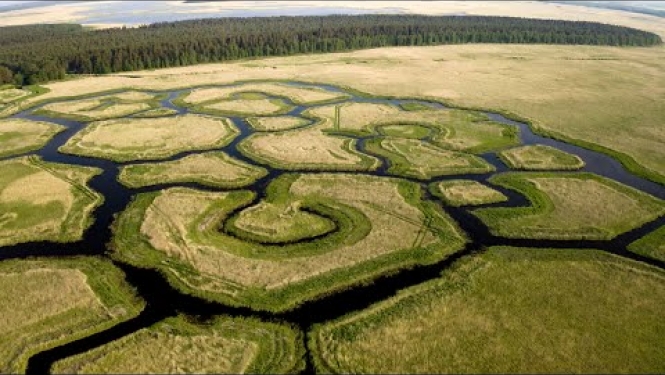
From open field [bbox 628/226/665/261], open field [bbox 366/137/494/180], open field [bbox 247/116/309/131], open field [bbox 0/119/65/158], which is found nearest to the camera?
open field [bbox 628/226/665/261]

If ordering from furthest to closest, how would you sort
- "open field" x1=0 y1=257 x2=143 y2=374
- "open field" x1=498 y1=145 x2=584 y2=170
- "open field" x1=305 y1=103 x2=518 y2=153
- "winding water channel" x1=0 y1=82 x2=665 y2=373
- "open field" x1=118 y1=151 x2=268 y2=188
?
1. "open field" x1=305 y1=103 x2=518 y2=153
2. "open field" x1=498 y1=145 x2=584 y2=170
3. "open field" x1=118 y1=151 x2=268 y2=188
4. "winding water channel" x1=0 y1=82 x2=665 y2=373
5. "open field" x1=0 y1=257 x2=143 y2=374

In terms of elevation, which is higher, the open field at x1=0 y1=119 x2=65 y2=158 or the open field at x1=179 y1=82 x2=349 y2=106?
the open field at x1=179 y1=82 x2=349 y2=106

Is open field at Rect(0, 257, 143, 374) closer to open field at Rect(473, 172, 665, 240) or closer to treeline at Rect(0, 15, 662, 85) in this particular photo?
open field at Rect(473, 172, 665, 240)

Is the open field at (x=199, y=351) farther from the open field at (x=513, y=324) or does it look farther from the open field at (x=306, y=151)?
the open field at (x=306, y=151)

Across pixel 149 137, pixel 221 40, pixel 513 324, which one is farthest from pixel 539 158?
pixel 221 40

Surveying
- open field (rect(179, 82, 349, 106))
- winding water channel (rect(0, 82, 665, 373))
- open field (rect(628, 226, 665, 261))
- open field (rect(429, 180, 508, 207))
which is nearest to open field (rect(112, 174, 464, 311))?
winding water channel (rect(0, 82, 665, 373))

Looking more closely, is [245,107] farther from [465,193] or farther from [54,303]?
[54,303]

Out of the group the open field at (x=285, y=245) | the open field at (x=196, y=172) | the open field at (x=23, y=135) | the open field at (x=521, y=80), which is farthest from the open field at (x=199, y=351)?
the open field at (x=521, y=80)
